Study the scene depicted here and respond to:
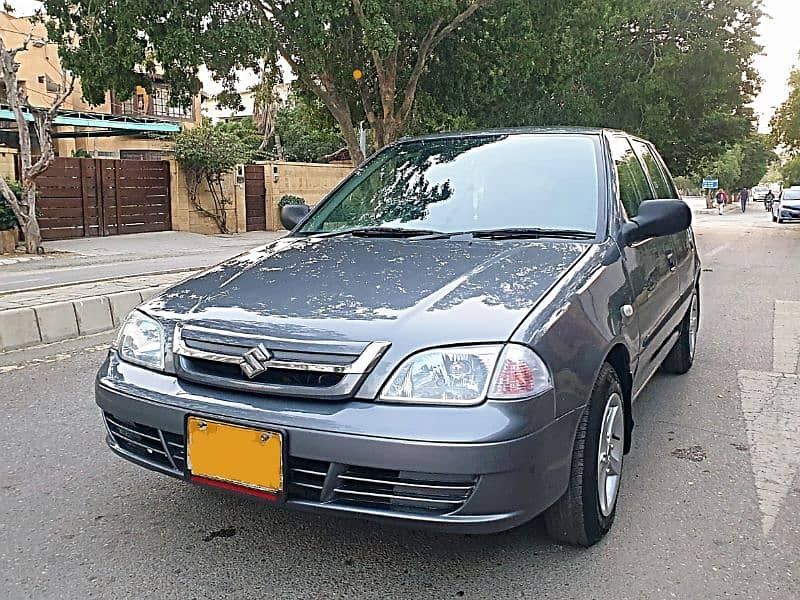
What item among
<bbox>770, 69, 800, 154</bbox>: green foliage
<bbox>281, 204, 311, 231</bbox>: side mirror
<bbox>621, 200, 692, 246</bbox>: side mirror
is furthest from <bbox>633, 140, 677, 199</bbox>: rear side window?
<bbox>770, 69, 800, 154</bbox>: green foliage

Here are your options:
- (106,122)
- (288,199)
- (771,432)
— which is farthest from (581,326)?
(106,122)

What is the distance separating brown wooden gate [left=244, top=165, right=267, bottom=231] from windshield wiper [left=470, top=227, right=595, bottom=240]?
68.6 feet

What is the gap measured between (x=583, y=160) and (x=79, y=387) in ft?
11.0

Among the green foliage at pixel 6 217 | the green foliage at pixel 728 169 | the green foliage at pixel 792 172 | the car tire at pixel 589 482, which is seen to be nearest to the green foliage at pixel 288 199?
the green foliage at pixel 6 217

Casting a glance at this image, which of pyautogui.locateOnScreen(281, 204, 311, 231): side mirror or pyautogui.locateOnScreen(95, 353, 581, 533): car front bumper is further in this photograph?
pyautogui.locateOnScreen(281, 204, 311, 231): side mirror

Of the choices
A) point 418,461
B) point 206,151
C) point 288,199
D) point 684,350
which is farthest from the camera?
point 288,199

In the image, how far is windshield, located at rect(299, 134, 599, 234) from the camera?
344 cm

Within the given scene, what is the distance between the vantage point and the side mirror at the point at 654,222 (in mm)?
3357

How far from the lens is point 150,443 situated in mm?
2643

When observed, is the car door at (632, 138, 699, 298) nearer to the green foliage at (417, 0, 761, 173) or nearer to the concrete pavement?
the concrete pavement

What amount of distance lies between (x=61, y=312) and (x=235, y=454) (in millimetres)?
4857

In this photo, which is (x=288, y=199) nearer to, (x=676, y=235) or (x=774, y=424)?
(x=676, y=235)

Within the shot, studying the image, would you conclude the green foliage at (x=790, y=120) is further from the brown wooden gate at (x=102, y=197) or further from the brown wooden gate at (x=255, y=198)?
the brown wooden gate at (x=102, y=197)

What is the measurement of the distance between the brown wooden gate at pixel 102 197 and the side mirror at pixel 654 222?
55.1ft
